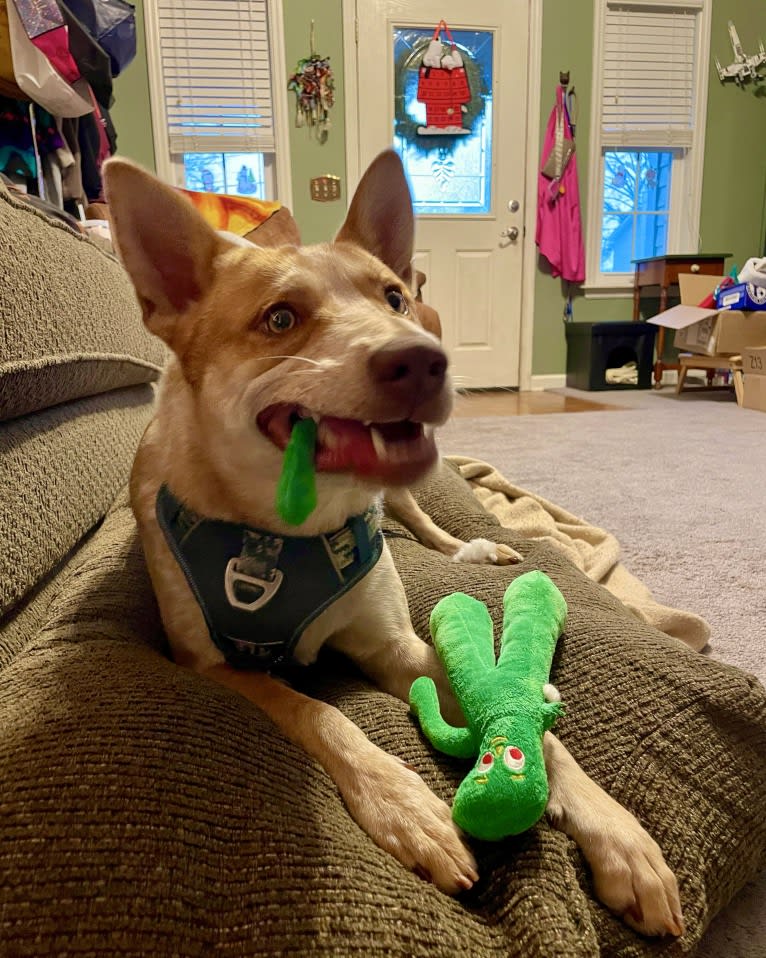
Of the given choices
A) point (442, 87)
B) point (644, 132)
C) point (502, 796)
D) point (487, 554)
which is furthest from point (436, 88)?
point (502, 796)

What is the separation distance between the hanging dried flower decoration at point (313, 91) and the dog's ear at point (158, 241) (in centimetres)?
501

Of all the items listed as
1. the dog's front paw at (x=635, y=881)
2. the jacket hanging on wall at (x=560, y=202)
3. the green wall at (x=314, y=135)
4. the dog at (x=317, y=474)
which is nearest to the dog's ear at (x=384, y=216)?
the dog at (x=317, y=474)

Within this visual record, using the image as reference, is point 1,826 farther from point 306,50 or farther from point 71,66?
point 306,50

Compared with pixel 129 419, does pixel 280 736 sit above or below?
below

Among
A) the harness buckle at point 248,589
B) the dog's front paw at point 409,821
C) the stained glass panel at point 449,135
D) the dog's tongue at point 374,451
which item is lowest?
the dog's front paw at point 409,821

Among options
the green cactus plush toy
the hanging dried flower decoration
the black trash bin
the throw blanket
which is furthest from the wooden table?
the green cactus plush toy

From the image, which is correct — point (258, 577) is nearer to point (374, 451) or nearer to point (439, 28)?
point (374, 451)

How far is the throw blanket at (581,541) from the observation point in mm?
1488

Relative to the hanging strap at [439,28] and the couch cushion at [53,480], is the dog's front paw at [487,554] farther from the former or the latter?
the hanging strap at [439,28]

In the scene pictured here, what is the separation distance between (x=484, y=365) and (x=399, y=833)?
5800 millimetres

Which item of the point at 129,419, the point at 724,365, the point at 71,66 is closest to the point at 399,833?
the point at 129,419

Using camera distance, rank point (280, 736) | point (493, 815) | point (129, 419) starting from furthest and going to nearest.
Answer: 1. point (129, 419)
2. point (280, 736)
3. point (493, 815)

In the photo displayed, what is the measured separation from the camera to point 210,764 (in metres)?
0.70

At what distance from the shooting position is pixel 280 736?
81 centimetres
